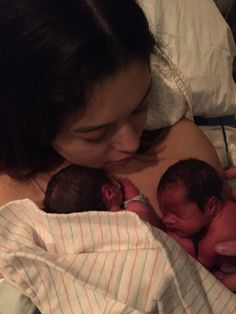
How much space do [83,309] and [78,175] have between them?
0.29 metres

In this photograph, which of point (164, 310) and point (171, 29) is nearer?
point (164, 310)

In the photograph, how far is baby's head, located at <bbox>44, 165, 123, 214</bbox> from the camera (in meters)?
1.01

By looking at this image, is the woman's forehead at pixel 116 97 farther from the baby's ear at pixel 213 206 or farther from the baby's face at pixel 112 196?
the baby's ear at pixel 213 206

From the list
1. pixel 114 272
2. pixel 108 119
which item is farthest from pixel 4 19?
pixel 114 272

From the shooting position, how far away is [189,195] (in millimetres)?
1063

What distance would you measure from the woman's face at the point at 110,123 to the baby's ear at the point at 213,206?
0.22 metres

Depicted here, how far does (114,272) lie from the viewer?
88 cm

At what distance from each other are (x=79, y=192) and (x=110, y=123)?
0.20m

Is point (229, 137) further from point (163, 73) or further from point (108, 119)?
point (108, 119)

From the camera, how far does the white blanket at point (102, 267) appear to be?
858 millimetres

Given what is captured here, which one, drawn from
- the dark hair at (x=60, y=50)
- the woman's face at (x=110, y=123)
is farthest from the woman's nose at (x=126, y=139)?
the dark hair at (x=60, y=50)

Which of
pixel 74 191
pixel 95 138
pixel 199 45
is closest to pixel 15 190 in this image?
pixel 74 191

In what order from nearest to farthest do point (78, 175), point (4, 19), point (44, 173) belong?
point (4, 19)
point (78, 175)
point (44, 173)

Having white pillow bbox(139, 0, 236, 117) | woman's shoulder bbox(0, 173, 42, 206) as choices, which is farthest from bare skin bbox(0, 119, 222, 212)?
white pillow bbox(139, 0, 236, 117)
